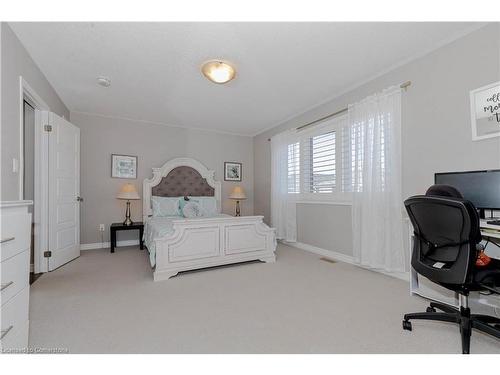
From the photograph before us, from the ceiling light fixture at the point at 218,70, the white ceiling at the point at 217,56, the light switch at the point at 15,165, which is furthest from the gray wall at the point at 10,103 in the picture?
the ceiling light fixture at the point at 218,70

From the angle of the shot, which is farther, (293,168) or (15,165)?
(293,168)

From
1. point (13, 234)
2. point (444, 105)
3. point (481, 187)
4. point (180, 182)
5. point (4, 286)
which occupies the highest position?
point (444, 105)

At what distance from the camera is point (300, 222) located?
4355 mm

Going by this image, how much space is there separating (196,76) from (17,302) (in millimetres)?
2679

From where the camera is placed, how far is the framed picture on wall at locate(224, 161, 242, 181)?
553 centimetres

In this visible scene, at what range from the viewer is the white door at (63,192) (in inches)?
123

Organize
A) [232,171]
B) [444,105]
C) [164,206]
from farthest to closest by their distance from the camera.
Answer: [232,171], [164,206], [444,105]

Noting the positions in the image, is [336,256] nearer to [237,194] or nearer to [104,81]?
[237,194]

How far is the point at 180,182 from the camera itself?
491 cm

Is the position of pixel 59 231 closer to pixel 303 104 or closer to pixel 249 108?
pixel 249 108

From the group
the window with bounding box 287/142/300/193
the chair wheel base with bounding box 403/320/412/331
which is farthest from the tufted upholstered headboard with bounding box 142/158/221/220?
the chair wheel base with bounding box 403/320/412/331

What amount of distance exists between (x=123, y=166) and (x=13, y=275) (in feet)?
11.7

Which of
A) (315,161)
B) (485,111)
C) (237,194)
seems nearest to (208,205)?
(237,194)

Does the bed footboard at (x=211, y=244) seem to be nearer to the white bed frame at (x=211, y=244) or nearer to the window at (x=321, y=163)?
the white bed frame at (x=211, y=244)
